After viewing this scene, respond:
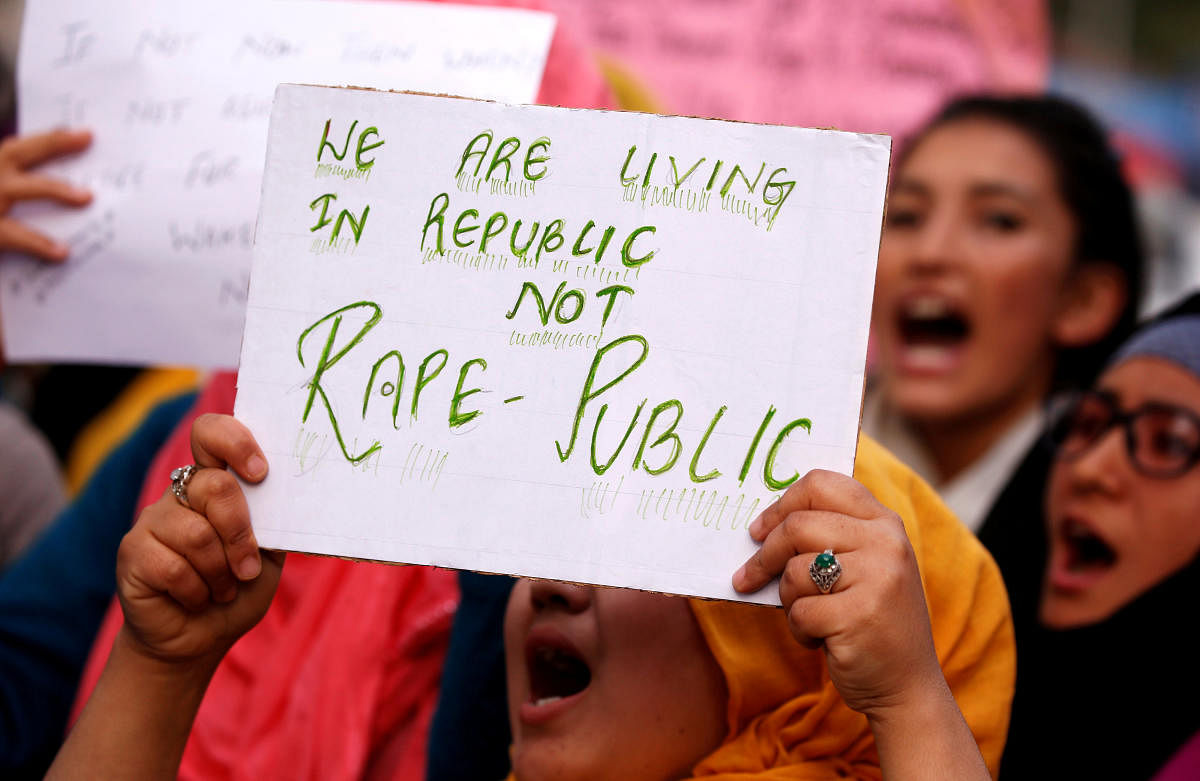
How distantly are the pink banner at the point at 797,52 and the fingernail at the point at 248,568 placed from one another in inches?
96.8

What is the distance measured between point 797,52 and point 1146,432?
1833 mm

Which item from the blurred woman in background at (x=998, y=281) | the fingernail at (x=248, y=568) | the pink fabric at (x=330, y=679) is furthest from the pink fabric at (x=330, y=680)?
the blurred woman in background at (x=998, y=281)

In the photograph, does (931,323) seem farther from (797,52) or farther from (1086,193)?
(797,52)

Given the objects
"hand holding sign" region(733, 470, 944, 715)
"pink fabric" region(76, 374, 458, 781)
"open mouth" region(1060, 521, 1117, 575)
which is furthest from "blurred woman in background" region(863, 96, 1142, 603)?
"hand holding sign" region(733, 470, 944, 715)

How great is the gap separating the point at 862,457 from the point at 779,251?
306 millimetres

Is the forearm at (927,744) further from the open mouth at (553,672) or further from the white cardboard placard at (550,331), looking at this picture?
the open mouth at (553,672)

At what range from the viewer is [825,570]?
0.93 metres

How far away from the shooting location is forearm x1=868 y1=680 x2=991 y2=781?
95 cm

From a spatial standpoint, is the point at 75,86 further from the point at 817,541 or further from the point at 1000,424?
the point at 1000,424

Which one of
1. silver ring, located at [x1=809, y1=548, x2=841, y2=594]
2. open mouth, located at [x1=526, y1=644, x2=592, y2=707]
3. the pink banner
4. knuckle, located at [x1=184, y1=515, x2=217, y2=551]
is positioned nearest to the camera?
silver ring, located at [x1=809, y1=548, x2=841, y2=594]

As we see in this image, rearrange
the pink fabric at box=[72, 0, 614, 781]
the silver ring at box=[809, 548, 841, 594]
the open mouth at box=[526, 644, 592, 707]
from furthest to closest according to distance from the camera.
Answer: the pink fabric at box=[72, 0, 614, 781] < the open mouth at box=[526, 644, 592, 707] < the silver ring at box=[809, 548, 841, 594]

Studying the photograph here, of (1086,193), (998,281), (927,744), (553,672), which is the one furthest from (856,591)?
(1086,193)

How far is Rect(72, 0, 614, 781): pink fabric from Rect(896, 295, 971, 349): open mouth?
54.7 inches

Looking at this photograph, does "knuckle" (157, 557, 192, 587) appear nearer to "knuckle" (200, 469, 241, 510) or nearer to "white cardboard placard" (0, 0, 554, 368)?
"knuckle" (200, 469, 241, 510)
